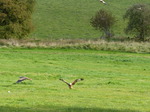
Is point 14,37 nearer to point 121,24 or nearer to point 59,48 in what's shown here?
point 59,48

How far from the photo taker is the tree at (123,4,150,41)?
56.5 meters

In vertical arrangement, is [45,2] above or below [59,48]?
above

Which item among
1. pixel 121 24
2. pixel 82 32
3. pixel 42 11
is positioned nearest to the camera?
pixel 82 32

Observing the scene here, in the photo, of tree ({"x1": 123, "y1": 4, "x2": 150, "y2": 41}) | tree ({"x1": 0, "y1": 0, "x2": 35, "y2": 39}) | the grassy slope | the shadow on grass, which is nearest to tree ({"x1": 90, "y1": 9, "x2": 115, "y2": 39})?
the grassy slope

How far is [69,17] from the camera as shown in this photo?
273 feet

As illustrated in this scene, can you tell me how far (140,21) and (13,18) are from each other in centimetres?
1823

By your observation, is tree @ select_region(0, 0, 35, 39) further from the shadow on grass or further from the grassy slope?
the shadow on grass

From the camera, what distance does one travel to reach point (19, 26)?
50250 millimetres

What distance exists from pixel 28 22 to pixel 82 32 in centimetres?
2354

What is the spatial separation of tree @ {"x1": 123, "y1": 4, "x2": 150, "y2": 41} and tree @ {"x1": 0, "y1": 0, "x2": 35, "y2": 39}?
1589 centimetres

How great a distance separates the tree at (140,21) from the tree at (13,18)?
15889 mm

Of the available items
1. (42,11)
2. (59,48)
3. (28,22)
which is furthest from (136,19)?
(42,11)

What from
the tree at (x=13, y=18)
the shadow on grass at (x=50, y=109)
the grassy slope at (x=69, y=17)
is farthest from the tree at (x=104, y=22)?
the shadow on grass at (x=50, y=109)

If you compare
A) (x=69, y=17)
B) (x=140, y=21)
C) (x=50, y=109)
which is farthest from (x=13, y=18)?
(x=50, y=109)
